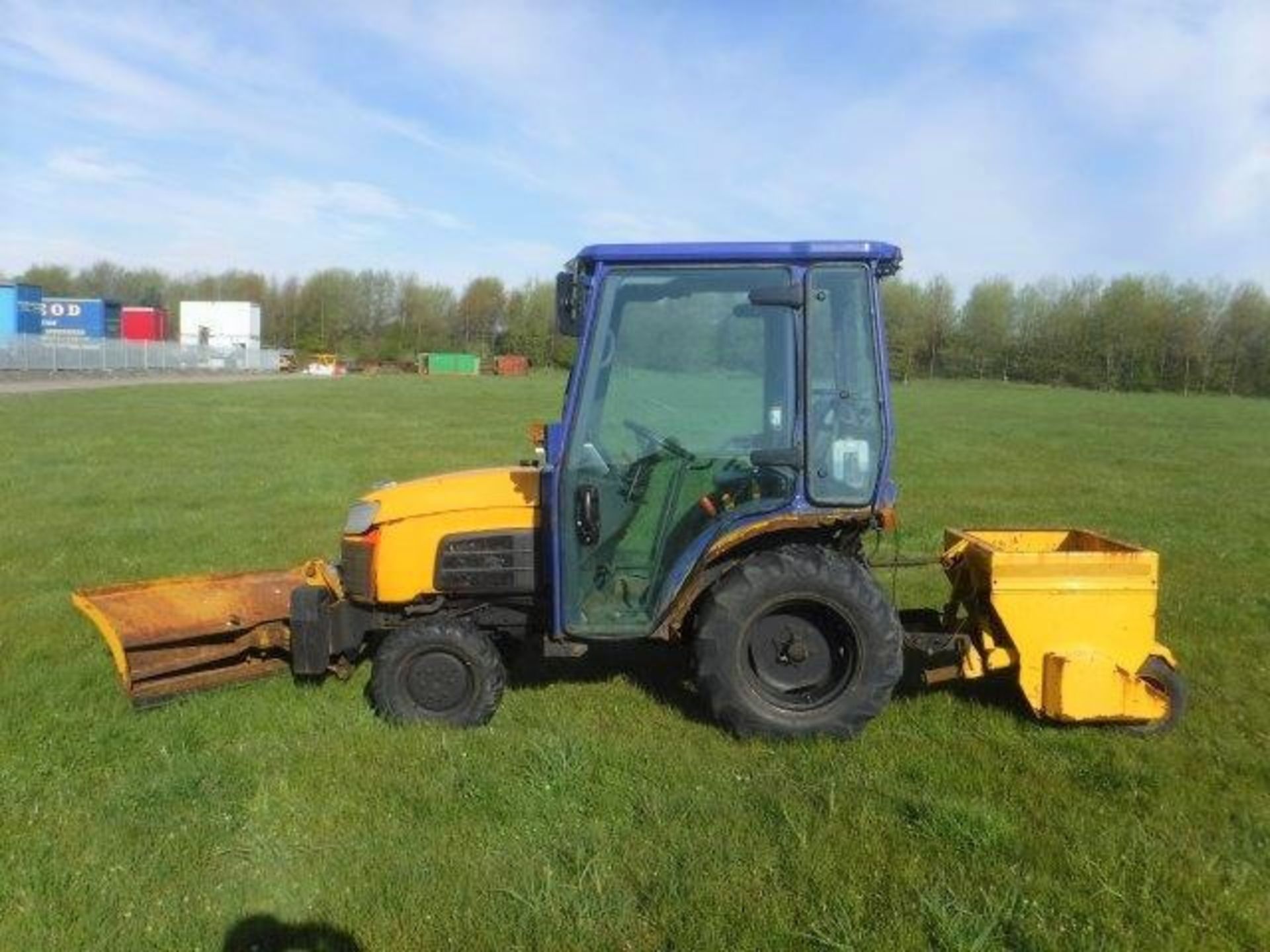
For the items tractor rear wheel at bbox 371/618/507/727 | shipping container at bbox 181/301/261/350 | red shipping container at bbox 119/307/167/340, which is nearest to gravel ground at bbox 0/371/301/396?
red shipping container at bbox 119/307/167/340

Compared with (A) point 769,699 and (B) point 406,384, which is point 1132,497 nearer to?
(A) point 769,699

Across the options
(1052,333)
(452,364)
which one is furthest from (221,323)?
(1052,333)

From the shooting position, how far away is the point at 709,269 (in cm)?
504

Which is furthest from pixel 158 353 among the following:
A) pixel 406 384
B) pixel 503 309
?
pixel 503 309

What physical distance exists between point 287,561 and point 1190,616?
23.3 ft

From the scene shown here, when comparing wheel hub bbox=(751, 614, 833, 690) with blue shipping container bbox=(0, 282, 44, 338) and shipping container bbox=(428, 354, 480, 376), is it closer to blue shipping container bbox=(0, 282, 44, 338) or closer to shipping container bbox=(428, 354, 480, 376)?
blue shipping container bbox=(0, 282, 44, 338)

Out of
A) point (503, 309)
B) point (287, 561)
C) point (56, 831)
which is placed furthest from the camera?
point (503, 309)

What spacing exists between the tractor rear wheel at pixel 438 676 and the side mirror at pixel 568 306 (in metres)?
1.51

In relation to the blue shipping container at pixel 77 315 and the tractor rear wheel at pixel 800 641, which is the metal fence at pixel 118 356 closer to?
the blue shipping container at pixel 77 315

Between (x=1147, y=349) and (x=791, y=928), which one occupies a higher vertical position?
(x=1147, y=349)

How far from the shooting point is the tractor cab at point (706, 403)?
5.04 m

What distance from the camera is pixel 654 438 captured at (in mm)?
5129

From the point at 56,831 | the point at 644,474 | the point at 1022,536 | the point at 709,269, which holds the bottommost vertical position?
the point at 56,831

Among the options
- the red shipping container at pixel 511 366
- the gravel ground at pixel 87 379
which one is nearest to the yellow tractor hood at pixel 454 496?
the gravel ground at pixel 87 379
